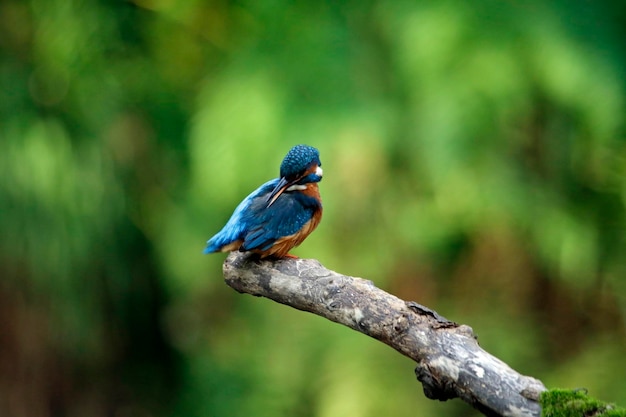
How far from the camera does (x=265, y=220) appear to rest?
1.91m

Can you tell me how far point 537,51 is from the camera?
3.31 m

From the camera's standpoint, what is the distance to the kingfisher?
187 cm

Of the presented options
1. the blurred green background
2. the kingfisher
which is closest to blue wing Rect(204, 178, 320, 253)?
the kingfisher

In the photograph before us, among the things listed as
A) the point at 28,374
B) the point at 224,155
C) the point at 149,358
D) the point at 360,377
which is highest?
the point at 224,155

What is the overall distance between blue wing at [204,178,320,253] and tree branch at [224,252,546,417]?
7 centimetres

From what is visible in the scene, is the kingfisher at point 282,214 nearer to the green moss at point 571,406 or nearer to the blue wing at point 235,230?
the blue wing at point 235,230

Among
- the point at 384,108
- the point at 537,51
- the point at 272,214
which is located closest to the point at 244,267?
the point at 272,214

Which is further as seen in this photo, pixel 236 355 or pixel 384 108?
pixel 236 355

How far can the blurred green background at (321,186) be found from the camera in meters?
3.28

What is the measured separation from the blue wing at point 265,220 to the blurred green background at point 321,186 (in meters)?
1.23

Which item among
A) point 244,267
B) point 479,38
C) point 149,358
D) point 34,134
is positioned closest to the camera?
point 244,267

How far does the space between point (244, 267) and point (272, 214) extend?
142 millimetres

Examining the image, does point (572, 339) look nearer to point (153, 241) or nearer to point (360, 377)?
point (360, 377)

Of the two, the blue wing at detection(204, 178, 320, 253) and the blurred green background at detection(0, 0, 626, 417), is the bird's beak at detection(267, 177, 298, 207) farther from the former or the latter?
the blurred green background at detection(0, 0, 626, 417)
